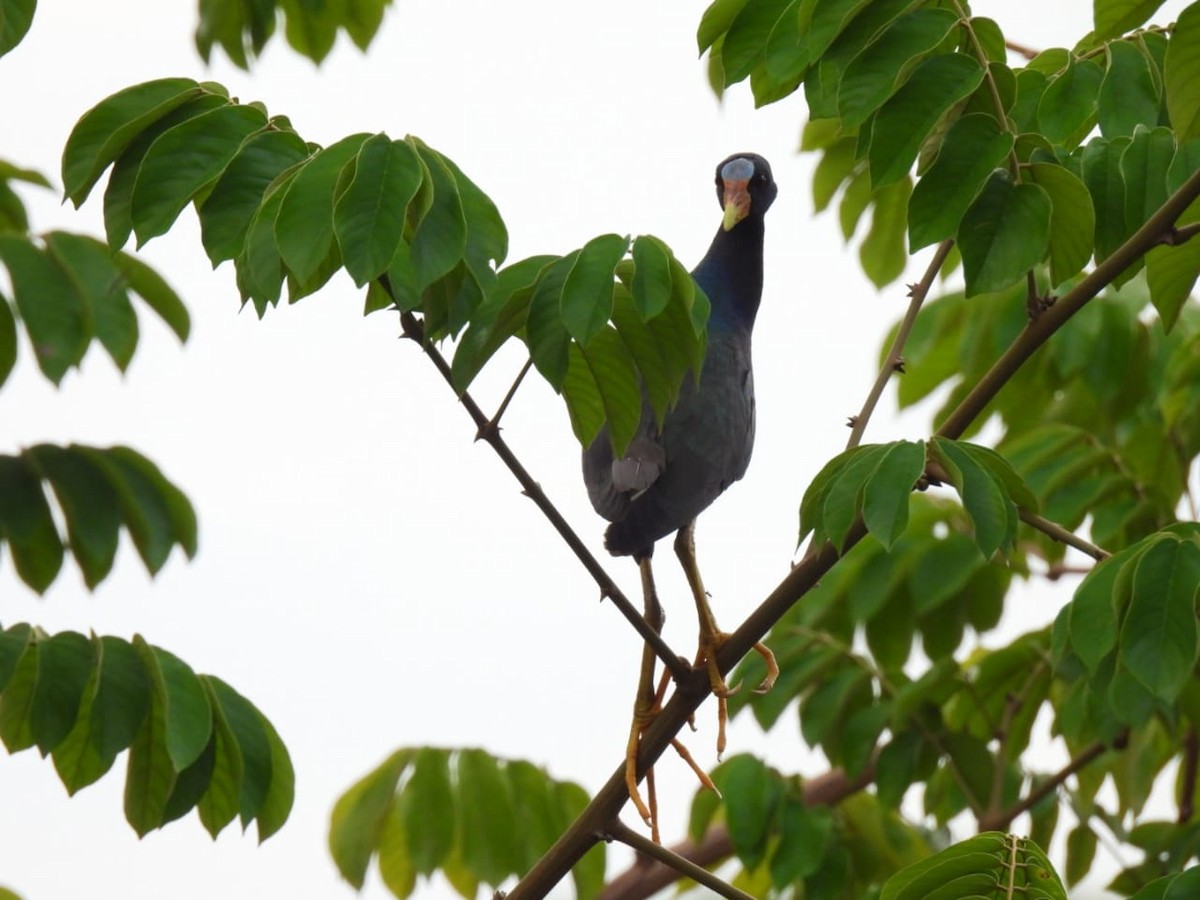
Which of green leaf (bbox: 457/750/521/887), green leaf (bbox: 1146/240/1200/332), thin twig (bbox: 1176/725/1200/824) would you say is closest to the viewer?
green leaf (bbox: 1146/240/1200/332)

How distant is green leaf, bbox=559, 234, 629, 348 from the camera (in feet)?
4.40

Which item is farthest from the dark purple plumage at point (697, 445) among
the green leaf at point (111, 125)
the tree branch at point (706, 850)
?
the tree branch at point (706, 850)

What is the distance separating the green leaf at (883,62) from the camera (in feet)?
4.85

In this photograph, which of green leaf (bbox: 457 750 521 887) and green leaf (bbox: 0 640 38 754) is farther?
green leaf (bbox: 457 750 521 887)

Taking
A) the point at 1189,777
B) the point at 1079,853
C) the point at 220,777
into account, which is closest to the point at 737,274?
the point at 220,777

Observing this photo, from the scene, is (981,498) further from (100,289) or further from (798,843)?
(798,843)

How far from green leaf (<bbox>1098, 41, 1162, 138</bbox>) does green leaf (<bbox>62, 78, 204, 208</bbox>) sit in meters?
1.03

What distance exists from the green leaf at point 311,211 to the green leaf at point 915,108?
52 centimetres

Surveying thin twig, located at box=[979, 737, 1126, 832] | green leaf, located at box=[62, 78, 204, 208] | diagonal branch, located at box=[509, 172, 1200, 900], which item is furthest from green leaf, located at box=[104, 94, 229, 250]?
thin twig, located at box=[979, 737, 1126, 832]

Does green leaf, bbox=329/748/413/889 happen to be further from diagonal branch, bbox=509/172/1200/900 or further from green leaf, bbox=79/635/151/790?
diagonal branch, bbox=509/172/1200/900

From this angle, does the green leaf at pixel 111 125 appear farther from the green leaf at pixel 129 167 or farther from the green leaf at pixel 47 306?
the green leaf at pixel 47 306

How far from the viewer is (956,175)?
146 centimetres

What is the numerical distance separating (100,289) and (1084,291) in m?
1.41

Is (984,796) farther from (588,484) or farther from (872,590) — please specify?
(588,484)
